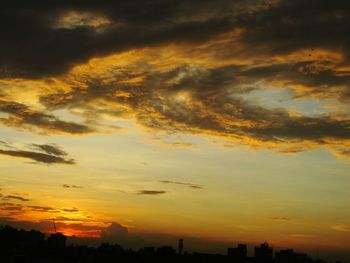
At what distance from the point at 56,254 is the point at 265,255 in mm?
55913

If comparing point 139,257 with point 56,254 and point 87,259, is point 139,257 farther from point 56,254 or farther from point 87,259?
point 56,254

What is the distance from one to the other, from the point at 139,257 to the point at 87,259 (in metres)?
12.3

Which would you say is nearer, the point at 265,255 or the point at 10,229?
the point at 265,255

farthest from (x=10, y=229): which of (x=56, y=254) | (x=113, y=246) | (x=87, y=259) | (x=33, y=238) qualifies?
(x=87, y=259)

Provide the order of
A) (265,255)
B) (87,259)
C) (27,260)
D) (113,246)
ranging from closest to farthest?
(27,260) < (87,259) < (265,255) < (113,246)

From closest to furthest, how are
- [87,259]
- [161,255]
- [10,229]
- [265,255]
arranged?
1. [87,259]
2. [161,255]
3. [265,255]
4. [10,229]

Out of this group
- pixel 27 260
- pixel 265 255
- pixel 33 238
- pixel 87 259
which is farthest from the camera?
pixel 33 238

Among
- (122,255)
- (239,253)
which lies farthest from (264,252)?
(122,255)

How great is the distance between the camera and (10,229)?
170500mm

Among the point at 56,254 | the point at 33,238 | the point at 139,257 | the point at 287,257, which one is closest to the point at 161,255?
the point at 139,257

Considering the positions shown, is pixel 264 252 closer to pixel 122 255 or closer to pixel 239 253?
pixel 239 253

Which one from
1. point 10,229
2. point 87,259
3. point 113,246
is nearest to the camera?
point 87,259

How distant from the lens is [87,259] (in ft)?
365

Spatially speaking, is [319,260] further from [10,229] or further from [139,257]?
[10,229]
